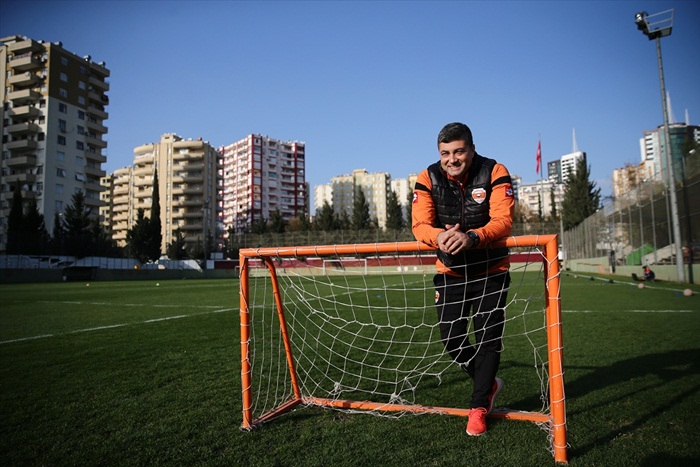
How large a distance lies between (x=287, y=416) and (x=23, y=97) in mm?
67426

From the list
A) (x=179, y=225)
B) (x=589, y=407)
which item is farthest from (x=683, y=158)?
(x=179, y=225)

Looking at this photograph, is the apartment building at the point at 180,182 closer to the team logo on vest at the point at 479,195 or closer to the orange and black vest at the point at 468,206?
the orange and black vest at the point at 468,206

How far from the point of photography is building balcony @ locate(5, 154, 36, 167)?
52.3 m

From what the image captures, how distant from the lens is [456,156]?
2721 millimetres

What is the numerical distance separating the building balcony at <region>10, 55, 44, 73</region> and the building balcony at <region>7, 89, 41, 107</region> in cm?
280

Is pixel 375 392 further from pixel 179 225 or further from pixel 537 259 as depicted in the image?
pixel 179 225

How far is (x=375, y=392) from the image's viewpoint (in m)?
3.39

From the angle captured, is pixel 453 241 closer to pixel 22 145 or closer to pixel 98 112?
pixel 22 145

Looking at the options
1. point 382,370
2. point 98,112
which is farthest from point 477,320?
point 98,112

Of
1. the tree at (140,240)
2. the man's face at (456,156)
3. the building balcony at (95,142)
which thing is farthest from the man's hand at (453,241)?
the building balcony at (95,142)

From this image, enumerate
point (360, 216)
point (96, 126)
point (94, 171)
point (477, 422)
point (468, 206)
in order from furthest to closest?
1. point (360, 216)
2. point (96, 126)
3. point (94, 171)
4. point (468, 206)
5. point (477, 422)

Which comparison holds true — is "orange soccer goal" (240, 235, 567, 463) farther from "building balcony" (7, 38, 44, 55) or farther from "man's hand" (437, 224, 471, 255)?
"building balcony" (7, 38, 44, 55)

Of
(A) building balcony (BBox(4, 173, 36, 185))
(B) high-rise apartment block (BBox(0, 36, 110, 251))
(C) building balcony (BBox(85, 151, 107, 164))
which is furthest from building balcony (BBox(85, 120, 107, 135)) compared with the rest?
(A) building balcony (BBox(4, 173, 36, 185))

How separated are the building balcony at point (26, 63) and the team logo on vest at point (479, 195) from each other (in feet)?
223
